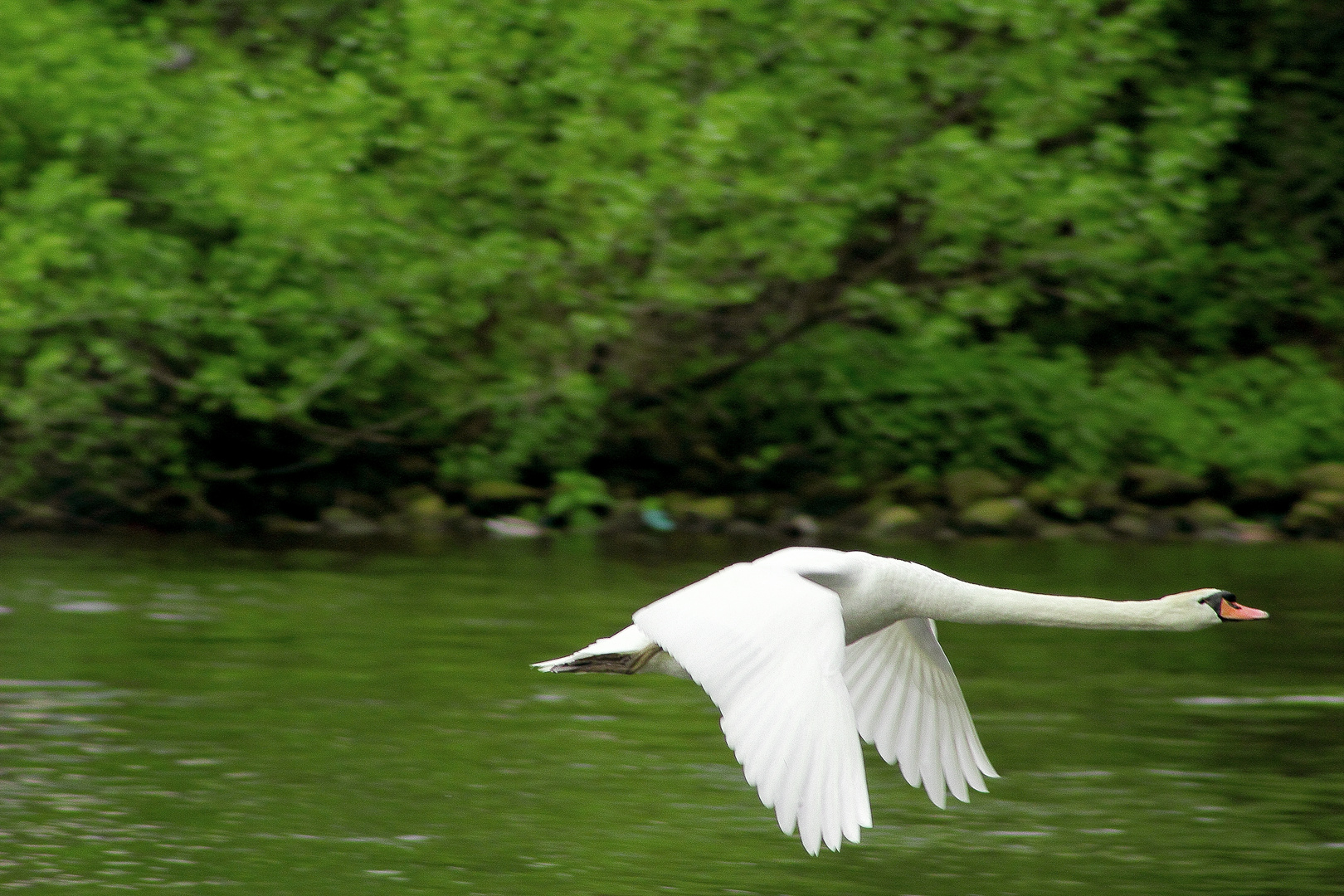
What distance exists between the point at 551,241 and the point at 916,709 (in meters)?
12.6

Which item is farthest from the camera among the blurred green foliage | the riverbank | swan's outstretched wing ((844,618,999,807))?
the riverbank

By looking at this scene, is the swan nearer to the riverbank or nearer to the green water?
the green water

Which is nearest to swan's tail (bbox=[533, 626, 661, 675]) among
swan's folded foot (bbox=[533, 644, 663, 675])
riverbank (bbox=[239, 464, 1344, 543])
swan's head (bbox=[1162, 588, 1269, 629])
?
swan's folded foot (bbox=[533, 644, 663, 675])

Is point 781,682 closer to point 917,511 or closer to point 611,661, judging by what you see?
point 611,661

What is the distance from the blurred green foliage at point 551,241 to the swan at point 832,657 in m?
11.0

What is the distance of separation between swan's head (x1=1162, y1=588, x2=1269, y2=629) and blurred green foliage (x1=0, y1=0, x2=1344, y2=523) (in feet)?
37.5

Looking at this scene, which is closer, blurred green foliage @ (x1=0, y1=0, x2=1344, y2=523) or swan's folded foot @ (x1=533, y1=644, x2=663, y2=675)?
swan's folded foot @ (x1=533, y1=644, x2=663, y2=675)

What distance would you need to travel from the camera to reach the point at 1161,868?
721cm

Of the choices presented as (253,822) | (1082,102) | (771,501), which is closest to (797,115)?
(1082,102)

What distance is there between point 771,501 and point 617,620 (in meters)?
8.16

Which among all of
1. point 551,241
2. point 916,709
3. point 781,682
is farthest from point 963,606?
point 551,241

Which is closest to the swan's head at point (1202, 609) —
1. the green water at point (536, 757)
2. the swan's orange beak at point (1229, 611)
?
the swan's orange beak at point (1229, 611)

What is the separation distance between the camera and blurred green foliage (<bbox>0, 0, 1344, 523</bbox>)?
18.2m

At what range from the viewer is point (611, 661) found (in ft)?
21.9
